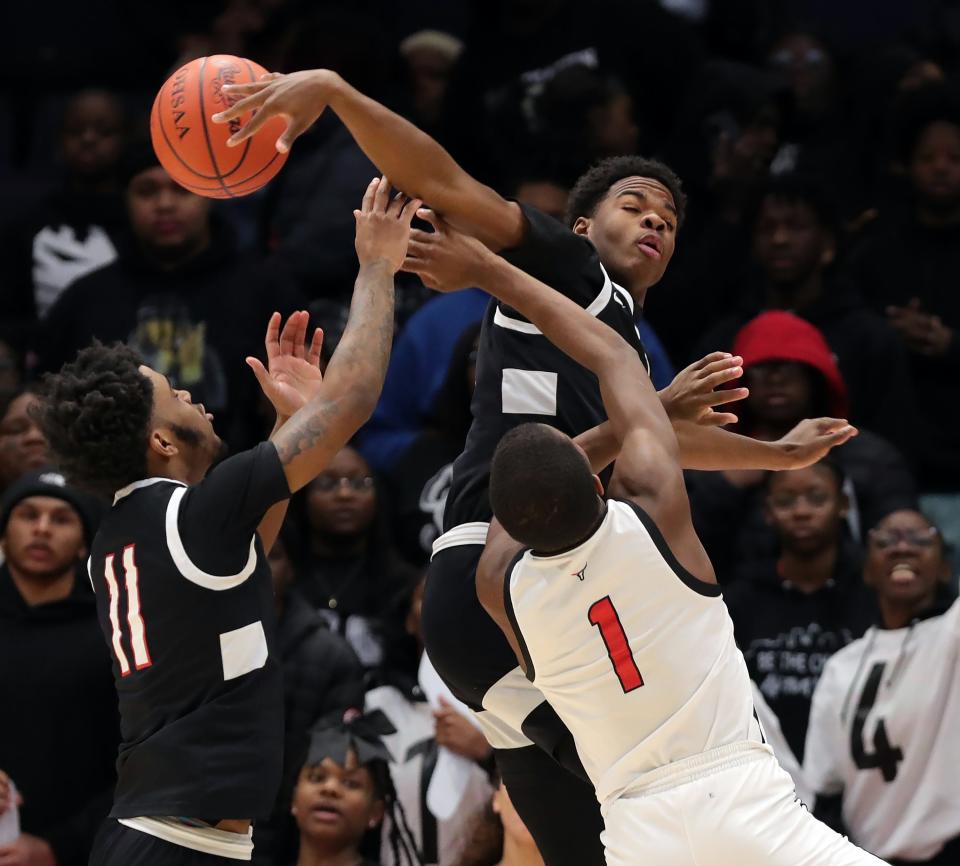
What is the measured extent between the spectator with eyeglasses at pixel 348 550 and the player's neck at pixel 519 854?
148cm

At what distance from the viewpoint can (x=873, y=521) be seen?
8297 millimetres

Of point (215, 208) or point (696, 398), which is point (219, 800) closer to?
point (696, 398)

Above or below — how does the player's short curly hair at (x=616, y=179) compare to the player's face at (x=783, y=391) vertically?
above

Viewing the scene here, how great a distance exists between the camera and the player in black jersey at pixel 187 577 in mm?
5113

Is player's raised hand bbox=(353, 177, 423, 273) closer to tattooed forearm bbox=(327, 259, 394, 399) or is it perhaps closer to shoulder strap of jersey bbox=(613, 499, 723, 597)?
tattooed forearm bbox=(327, 259, 394, 399)

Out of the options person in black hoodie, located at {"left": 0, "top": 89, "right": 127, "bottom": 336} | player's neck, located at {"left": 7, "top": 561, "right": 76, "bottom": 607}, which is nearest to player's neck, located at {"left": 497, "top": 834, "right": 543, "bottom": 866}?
player's neck, located at {"left": 7, "top": 561, "right": 76, "bottom": 607}

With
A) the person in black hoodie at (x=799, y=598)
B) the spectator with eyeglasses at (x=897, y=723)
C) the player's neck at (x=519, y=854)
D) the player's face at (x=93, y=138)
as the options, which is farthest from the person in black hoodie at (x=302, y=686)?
the player's face at (x=93, y=138)

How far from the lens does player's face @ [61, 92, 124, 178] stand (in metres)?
9.80

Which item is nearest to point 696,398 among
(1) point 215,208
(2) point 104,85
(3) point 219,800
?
(3) point 219,800

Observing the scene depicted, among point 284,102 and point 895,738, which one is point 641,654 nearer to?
point 284,102

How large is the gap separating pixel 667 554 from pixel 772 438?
11.8 ft

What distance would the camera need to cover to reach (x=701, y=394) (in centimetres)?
552

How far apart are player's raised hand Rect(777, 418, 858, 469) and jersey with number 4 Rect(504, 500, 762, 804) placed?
926mm

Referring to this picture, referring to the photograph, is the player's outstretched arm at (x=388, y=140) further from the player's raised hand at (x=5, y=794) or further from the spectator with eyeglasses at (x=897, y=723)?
the player's raised hand at (x=5, y=794)
